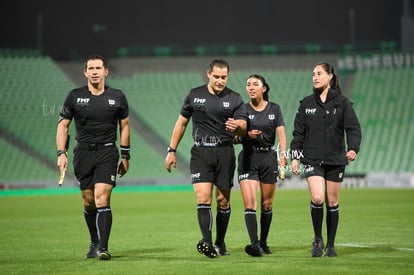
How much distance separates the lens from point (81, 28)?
148 ft

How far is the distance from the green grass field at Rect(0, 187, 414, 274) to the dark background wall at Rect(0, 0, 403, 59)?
2027 centimetres

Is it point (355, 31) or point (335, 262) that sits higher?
point (355, 31)

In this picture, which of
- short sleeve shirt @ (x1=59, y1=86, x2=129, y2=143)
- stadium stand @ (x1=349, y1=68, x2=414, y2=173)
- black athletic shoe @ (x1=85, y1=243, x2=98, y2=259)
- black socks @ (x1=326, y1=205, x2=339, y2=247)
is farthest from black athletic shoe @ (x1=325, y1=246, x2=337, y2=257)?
stadium stand @ (x1=349, y1=68, x2=414, y2=173)

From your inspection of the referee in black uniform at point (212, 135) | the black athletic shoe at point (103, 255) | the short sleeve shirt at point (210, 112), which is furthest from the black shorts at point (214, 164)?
the black athletic shoe at point (103, 255)

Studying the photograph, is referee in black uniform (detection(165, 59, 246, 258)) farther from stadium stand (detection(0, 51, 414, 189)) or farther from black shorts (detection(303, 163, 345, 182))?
stadium stand (detection(0, 51, 414, 189))

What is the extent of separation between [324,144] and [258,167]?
1.22 m

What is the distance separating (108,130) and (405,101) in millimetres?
34196

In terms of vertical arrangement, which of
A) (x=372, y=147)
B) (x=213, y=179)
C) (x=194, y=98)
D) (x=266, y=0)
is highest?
(x=266, y=0)

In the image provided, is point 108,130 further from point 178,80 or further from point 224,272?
point 178,80

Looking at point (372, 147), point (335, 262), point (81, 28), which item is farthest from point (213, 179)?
A: point (81, 28)

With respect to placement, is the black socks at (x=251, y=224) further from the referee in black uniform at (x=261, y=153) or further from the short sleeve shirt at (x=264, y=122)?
the short sleeve shirt at (x=264, y=122)

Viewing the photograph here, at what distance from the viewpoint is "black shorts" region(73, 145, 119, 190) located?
11.7 m

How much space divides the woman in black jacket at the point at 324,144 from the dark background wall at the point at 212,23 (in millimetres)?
34226

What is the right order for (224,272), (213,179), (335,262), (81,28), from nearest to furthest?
(224,272) → (335,262) → (213,179) → (81,28)
